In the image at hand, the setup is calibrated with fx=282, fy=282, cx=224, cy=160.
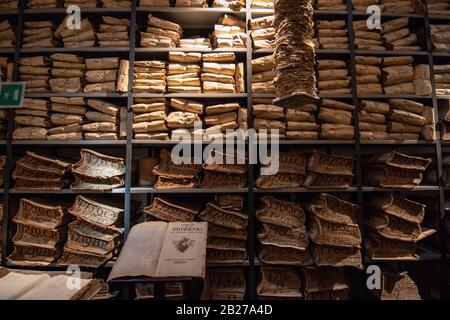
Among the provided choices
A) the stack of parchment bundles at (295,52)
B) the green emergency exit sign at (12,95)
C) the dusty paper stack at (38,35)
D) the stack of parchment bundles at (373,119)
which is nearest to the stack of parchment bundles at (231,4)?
the stack of parchment bundles at (295,52)

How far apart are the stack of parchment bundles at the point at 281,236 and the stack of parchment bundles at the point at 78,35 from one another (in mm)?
2255

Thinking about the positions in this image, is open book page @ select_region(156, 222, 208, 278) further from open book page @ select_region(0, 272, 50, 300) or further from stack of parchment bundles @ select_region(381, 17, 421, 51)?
stack of parchment bundles @ select_region(381, 17, 421, 51)

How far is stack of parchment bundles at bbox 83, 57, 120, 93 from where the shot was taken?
2.66 metres

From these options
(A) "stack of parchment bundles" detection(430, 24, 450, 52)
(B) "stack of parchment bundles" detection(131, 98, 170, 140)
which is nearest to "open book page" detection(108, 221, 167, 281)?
(B) "stack of parchment bundles" detection(131, 98, 170, 140)

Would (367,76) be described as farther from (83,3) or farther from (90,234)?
(90,234)

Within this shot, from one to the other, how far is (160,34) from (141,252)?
2.05 meters

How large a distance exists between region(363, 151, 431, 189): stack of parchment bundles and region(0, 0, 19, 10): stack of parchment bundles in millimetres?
3817

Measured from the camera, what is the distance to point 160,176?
2586 mm

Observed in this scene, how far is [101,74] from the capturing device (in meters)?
2.69

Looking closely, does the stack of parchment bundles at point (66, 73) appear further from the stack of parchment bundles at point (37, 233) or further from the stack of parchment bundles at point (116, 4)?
the stack of parchment bundles at point (37, 233)
